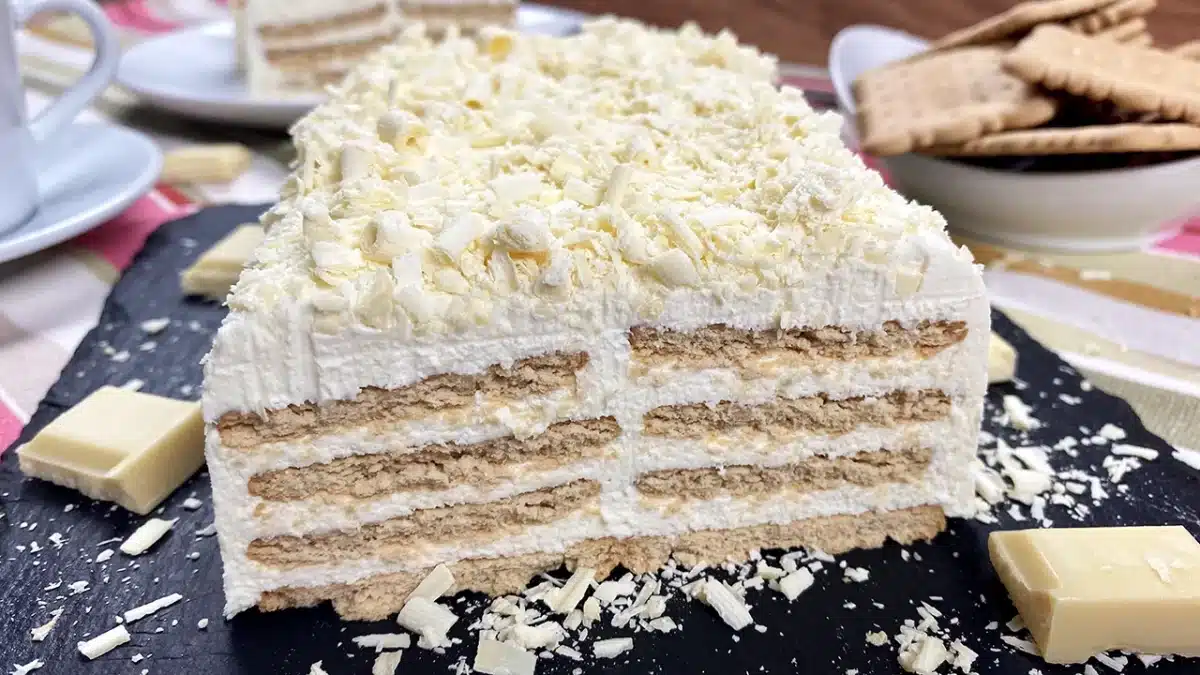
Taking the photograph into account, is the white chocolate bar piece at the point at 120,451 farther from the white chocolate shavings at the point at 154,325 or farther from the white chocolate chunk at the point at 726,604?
the white chocolate chunk at the point at 726,604

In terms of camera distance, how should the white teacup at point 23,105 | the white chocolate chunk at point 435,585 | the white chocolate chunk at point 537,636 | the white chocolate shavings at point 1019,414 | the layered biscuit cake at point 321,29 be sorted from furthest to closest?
the layered biscuit cake at point 321,29
the white teacup at point 23,105
the white chocolate shavings at point 1019,414
the white chocolate chunk at point 435,585
the white chocolate chunk at point 537,636

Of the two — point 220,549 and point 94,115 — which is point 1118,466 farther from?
point 94,115

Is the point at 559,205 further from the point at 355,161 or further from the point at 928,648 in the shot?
the point at 928,648

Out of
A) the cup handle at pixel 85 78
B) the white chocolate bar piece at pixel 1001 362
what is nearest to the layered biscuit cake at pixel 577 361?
the white chocolate bar piece at pixel 1001 362

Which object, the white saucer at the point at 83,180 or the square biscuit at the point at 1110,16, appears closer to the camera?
the white saucer at the point at 83,180

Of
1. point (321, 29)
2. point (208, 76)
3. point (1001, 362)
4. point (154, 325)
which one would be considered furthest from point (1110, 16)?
point (208, 76)

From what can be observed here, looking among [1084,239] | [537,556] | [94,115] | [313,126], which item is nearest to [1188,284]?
[1084,239]
